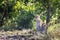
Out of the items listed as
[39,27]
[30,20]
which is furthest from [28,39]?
[30,20]

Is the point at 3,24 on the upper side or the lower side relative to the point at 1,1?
lower

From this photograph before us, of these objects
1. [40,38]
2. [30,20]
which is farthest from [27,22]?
[40,38]

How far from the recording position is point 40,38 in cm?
624

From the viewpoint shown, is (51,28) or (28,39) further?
(28,39)

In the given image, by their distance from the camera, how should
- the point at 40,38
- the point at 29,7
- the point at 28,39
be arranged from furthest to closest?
the point at 29,7, the point at 28,39, the point at 40,38

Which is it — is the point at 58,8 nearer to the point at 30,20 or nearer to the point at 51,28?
the point at 30,20

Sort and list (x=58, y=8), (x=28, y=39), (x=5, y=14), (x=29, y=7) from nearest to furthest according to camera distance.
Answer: (x=28, y=39) < (x=58, y=8) < (x=5, y=14) < (x=29, y=7)

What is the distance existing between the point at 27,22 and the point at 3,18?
201 centimetres

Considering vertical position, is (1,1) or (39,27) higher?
(1,1)

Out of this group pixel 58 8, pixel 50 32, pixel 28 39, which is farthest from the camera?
pixel 58 8

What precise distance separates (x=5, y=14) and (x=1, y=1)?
41.0 inches

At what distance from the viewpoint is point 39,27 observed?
9.47 metres

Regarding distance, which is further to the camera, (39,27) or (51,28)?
(39,27)

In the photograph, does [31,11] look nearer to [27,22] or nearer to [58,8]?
[27,22]
